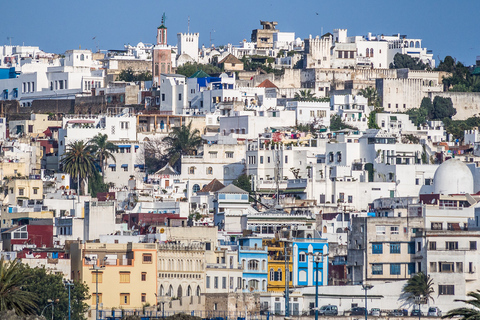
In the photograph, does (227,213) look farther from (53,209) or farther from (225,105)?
(225,105)

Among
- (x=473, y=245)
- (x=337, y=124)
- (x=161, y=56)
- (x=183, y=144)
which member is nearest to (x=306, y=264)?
(x=473, y=245)

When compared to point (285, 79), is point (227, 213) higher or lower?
lower

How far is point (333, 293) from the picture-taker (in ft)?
227

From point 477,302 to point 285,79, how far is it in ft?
220

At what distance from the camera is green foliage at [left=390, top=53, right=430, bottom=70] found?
4921 inches

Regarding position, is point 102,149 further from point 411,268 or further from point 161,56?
point 411,268

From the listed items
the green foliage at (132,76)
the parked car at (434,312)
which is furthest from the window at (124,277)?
the green foliage at (132,76)

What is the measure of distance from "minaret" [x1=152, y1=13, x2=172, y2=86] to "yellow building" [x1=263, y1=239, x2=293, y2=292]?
144ft

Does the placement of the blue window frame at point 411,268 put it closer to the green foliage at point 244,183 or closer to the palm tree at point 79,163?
the green foliage at point 244,183

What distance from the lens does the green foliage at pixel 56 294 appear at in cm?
6388

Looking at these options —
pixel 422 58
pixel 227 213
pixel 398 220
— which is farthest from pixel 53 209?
pixel 422 58

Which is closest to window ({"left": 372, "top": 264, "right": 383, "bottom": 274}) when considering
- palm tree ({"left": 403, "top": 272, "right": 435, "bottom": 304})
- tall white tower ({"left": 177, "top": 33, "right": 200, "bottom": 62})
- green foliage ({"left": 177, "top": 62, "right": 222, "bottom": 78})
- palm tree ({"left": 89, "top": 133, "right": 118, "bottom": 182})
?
palm tree ({"left": 403, "top": 272, "right": 435, "bottom": 304})

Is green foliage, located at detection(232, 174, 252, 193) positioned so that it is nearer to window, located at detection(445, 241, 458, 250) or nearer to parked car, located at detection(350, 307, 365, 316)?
window, located at detection(445, 241, 458, 250)

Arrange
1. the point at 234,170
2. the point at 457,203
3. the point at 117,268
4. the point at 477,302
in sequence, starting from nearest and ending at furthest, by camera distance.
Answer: the point at 477,302, the point at 117,268, the point at 457,203, the point at 234,170
